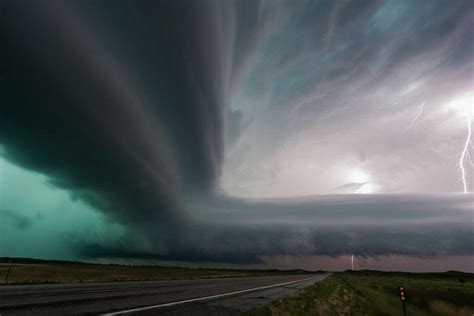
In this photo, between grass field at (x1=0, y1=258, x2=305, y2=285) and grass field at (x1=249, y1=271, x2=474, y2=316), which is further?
grass field at (x1=0, y1=258, x2=305, y2=285)

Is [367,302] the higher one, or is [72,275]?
[72,275]

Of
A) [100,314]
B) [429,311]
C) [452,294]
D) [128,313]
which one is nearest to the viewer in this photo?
[100,314]

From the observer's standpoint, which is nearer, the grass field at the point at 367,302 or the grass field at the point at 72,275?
the grass field at the point at 367,302

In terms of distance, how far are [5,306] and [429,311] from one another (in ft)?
123

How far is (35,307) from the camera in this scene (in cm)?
1127

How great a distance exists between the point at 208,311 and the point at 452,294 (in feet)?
164

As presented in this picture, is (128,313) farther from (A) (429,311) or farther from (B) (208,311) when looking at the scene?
(A) (429,311)

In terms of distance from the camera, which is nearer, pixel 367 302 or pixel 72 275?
pixel 367 302

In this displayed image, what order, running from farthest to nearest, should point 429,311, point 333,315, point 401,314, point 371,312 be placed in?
point 429,311 → point 401,314 → point 371,312 → point 333,315

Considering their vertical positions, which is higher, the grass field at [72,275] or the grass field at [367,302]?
the grass field at [72,275]

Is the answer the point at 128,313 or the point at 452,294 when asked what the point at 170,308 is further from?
the point at 452,294

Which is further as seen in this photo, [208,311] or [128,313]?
[208,311]

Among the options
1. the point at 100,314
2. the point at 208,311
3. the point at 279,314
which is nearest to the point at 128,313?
the point at 100,314

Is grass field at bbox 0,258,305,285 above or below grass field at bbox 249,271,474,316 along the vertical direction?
above
